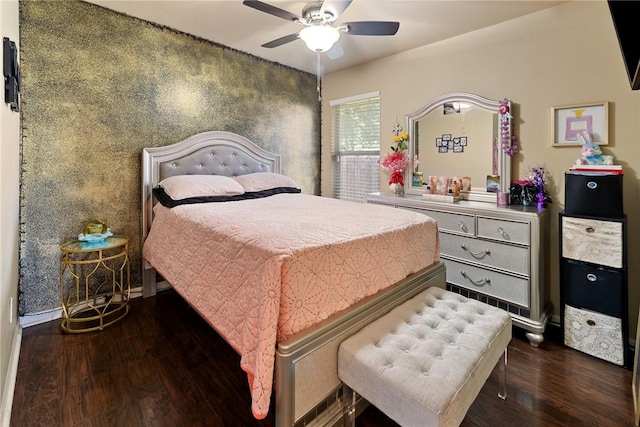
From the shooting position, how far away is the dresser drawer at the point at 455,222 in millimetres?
2639

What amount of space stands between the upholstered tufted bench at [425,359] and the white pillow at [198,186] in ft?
6.45

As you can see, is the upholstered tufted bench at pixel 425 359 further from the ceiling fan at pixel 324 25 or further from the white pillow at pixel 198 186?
the white pillow at pixel 198 186

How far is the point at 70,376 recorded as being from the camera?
6.13ft

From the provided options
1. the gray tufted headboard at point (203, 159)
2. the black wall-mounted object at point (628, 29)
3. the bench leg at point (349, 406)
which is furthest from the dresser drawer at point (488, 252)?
the gray tufted headboard at point (203, 159)

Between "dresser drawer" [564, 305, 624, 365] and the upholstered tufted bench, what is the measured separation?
2.84ft

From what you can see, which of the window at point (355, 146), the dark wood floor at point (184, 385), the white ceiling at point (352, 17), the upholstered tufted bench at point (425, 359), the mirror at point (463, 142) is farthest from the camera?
the window at point (355, 146)

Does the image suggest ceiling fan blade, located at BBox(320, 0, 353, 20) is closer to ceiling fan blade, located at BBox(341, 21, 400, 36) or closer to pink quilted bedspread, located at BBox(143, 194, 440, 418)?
ceiling fan blade, located at BBox(341, 21, 400, 36)

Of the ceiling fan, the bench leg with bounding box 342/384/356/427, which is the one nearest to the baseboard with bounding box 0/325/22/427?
the bench leg with bounding box 342/384/356/427

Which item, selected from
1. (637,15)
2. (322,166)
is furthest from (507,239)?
(322,166)

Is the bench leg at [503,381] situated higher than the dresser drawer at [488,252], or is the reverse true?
the dresser drawer at [488,252]

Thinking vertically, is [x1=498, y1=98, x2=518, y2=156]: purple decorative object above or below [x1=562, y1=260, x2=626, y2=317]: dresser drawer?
above

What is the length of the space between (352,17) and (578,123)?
199 cm

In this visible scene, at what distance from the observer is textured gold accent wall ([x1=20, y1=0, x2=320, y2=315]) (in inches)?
94.7

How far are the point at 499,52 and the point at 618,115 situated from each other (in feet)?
3.54
